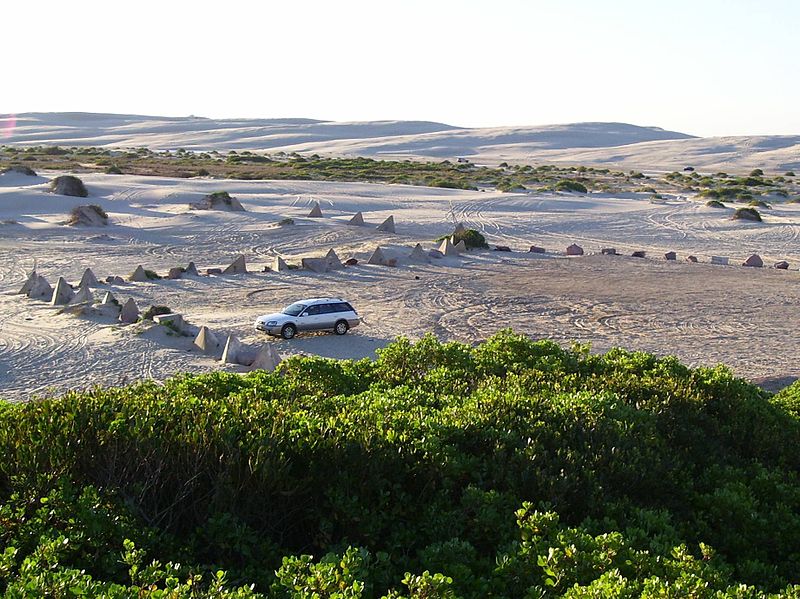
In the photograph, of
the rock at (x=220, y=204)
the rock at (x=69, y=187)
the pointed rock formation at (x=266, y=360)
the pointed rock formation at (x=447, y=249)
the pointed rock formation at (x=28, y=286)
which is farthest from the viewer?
the rock at (x=69, y=187)

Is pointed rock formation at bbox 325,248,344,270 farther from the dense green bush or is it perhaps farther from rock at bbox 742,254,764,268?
the dense green bush

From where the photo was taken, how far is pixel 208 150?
4437 inches

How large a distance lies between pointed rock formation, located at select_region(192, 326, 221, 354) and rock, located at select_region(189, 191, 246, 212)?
2590cm

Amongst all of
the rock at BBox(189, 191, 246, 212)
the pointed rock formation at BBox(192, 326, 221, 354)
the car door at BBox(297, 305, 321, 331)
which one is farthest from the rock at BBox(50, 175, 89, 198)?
the pointed rock formation at BBox(192, 326, 221, 354)

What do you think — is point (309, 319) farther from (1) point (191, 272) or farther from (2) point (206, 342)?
(1) point (191, 272)

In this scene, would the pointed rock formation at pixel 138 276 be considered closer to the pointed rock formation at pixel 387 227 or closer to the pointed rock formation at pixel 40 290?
the pointed rock formation at pixel 40 290

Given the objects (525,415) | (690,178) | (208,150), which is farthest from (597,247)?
(208,150)

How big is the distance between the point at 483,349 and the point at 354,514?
4.52 meters

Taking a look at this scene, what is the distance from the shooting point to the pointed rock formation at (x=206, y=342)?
18703 mm

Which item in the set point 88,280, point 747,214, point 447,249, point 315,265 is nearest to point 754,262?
point 447,249

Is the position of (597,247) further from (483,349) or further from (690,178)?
(690,178)

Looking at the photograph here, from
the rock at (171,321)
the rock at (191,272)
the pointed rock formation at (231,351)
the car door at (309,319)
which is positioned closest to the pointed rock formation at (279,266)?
the rock at (191,272)

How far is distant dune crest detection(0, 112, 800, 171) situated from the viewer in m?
104

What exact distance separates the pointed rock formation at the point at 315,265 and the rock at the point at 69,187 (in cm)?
2103
